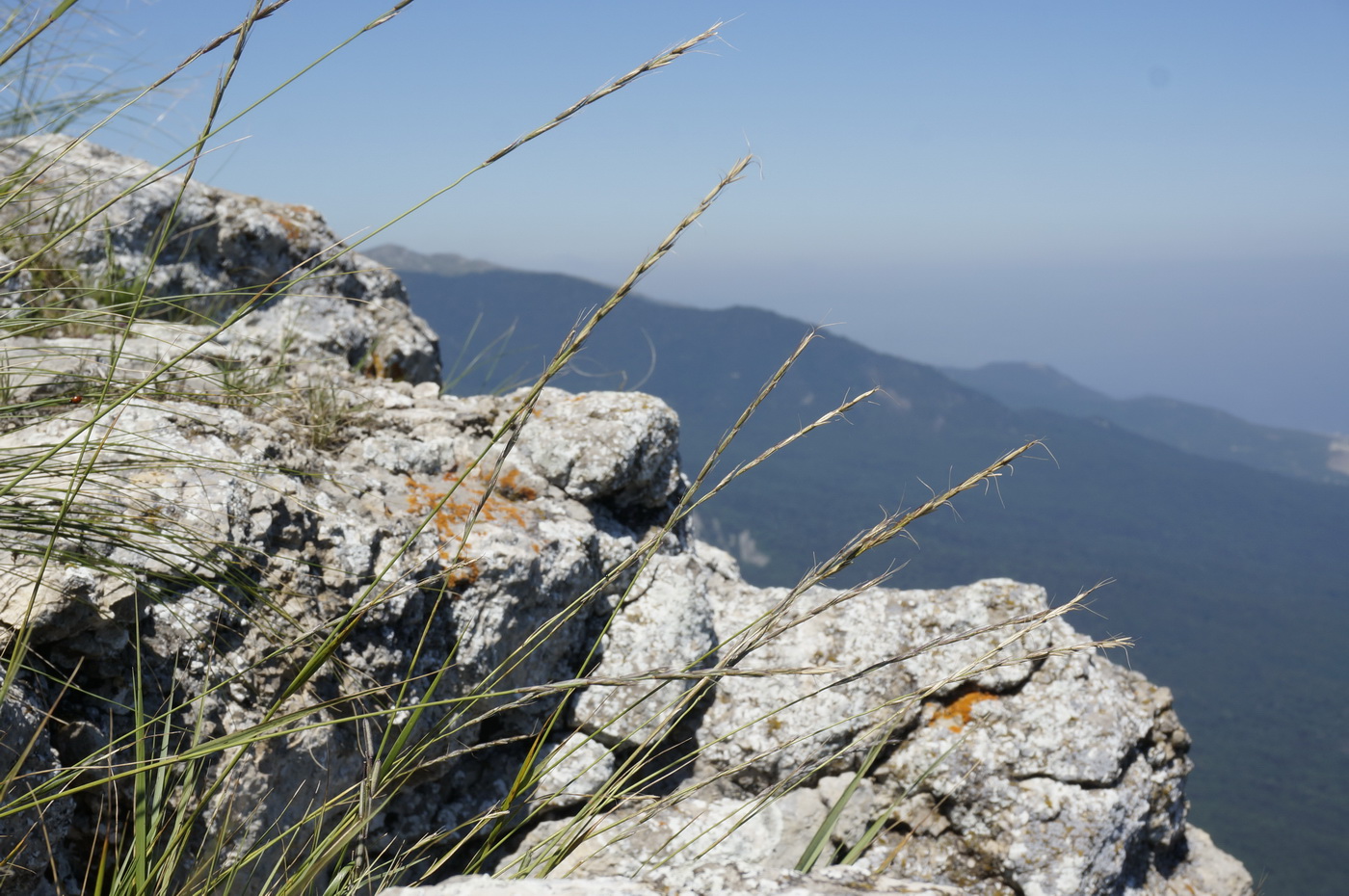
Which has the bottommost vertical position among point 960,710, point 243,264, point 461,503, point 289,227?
point 960,710

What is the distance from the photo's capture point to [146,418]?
3170 millimetres

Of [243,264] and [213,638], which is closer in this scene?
[213,638]

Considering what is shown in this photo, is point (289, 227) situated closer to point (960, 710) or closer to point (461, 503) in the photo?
point (461, 503)

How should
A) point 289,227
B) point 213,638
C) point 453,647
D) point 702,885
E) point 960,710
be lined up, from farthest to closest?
point 289,227 < point 960,710 < point 213,638 < point 453,647 < point 702,885

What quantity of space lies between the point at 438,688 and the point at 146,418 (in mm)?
1625

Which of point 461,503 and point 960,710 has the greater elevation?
point 461,503

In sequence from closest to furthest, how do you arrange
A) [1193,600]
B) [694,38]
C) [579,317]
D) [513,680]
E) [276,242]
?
[694,38] < [579,317] < [513,680] < [276,242] < [1193,600]

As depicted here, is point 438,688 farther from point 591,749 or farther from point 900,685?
point 900,685

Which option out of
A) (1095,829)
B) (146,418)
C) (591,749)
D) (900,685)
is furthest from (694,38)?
(1095,829)

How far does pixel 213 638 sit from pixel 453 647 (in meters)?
0.88

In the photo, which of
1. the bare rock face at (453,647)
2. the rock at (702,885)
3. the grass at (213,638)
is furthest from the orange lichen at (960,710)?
the rock at (702,885)

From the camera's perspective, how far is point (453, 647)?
2318 millimetres

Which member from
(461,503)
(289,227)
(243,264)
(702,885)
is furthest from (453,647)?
(289,227)

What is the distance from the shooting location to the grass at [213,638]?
147 centimetres
